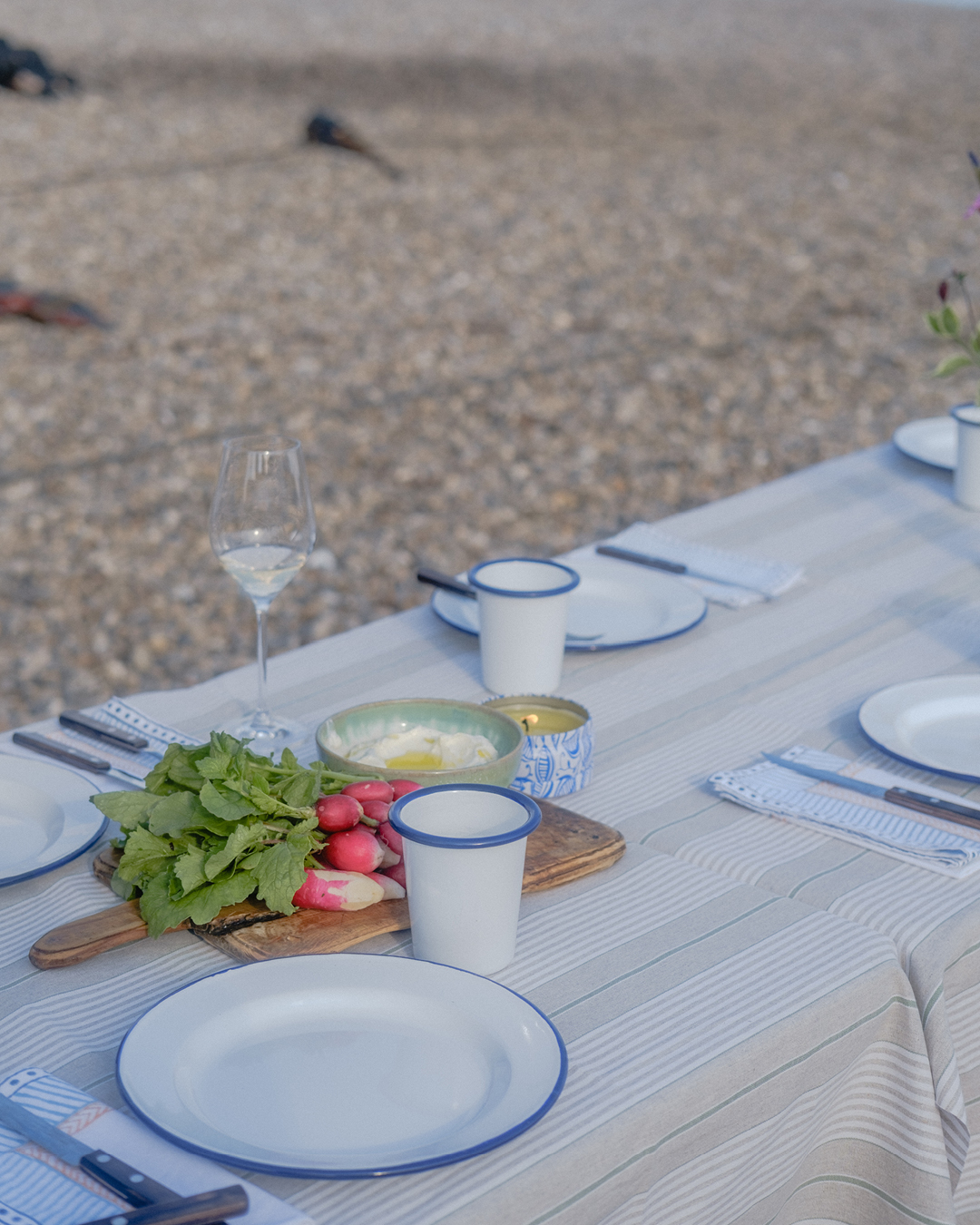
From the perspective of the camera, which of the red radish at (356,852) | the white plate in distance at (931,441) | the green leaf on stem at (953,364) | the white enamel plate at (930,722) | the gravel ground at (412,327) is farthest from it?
the gravel ground at (412,327)

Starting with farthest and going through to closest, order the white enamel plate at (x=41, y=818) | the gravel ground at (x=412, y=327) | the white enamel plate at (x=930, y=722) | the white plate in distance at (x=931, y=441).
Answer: the gravel ground at (x=412, y=327) → the white plate in distance at (x=931, y=441) → the white enamel plate at (x=930, y=722) → the white enamel plate at (x=41, y=818)

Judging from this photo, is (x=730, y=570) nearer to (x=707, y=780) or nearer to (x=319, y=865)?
(x=707, y=780)

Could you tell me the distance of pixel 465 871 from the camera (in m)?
1.03

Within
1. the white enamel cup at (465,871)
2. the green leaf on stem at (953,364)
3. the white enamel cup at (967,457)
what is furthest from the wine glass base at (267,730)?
the white enamel cup at (967,457)

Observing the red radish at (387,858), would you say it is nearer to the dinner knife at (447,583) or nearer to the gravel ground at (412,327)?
the dinner knife at (447,583)

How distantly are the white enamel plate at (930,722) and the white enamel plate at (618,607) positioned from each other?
32cm

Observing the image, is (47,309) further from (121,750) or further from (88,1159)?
(88,1159)

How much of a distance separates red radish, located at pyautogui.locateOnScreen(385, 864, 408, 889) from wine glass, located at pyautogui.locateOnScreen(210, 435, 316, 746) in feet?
1.23

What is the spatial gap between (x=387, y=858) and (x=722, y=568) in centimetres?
103

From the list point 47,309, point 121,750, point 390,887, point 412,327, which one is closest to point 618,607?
point 121,750

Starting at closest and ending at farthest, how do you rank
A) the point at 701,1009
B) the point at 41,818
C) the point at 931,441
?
1. the point at 701,1009
2. the point at 41,818
3. the point at 931,441

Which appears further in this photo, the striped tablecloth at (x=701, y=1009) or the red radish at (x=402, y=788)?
the red radish at (x=402, y=788)

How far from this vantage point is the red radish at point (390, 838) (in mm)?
1148

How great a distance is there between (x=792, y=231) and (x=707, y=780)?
25.3 ft
